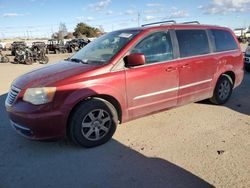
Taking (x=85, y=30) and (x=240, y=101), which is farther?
(x=85, y=30)

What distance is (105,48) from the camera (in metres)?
4.42

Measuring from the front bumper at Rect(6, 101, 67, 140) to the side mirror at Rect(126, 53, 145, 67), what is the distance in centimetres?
128

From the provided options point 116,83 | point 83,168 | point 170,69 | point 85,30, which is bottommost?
point 83,168

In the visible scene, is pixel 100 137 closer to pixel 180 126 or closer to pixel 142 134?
pixel 142 134

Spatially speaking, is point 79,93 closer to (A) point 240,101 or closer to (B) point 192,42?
(B) point 192,42

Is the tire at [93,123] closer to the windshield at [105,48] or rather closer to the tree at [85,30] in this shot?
the windshield at [105,48]

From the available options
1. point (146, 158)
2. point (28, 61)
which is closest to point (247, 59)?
point (146, 158)

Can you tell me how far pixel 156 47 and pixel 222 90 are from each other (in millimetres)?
2243

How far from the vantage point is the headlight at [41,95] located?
3.43 meters

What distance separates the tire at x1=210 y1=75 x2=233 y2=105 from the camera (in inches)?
220

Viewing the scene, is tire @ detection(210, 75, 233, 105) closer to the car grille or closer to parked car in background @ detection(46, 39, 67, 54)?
the car grille

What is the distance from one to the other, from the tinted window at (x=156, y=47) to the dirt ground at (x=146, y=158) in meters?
1.22

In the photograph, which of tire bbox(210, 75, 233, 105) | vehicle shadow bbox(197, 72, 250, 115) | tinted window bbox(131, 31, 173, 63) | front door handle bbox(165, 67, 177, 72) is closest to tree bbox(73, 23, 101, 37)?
vehicle shadow bbox(197, 72, 250, 115)

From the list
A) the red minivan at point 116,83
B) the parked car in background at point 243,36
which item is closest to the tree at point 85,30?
the parked car in background at point 243,36
